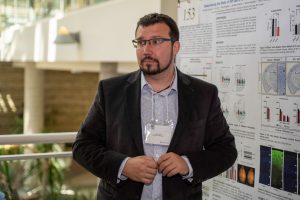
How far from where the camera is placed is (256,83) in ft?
6.98

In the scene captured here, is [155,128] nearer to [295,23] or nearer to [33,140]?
[295,23]

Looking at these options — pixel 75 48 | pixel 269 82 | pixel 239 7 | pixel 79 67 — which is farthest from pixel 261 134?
pixel 79 67

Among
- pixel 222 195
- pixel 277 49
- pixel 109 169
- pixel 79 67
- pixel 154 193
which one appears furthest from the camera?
pixel 79 67

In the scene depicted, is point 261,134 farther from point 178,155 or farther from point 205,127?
point 178,155

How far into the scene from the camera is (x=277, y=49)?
6.54ft

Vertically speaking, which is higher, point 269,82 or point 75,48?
point 75,48

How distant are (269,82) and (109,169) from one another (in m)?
0.94

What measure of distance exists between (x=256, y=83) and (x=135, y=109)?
75 cm

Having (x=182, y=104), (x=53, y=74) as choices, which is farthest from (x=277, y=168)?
(x=53, y=74)

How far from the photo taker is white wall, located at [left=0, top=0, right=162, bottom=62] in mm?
6774

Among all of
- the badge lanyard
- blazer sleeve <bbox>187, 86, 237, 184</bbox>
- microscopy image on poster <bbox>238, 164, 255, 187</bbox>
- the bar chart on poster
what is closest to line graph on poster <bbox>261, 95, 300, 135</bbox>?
the bar chart on poster

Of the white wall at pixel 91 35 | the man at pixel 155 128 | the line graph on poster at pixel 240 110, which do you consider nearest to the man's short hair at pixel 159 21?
the man at pixel 155 128

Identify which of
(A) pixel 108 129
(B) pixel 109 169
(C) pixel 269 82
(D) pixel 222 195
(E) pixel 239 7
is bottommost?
(D) pixel 222 195

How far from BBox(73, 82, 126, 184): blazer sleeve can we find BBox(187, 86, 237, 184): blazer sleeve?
0.94ft
